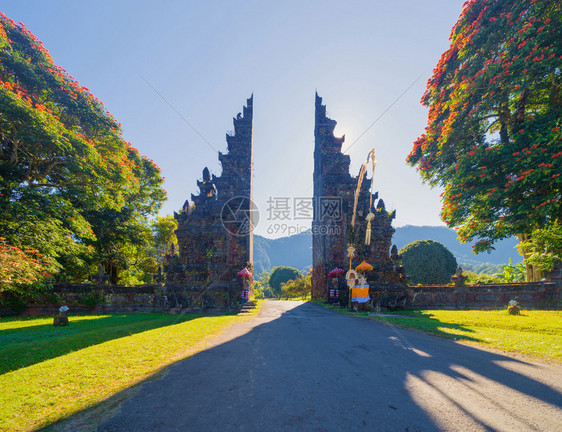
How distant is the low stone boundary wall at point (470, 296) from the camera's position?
14.2 metres

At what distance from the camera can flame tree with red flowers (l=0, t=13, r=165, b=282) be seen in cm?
1109

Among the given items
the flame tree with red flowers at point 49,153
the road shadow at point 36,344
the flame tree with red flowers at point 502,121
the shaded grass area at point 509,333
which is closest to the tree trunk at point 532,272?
the flame tree with red flowers at point 502,121

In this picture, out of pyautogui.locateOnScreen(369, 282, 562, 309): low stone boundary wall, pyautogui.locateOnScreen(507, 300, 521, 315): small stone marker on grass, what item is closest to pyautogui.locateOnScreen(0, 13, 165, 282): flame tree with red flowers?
pyautogui.locateOnScreen(369, 282, 562, 309): low stone boundary wall

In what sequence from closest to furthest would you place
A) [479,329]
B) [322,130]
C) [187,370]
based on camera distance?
[187,370]
[479,329]
[322,130]

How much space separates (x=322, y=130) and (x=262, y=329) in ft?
88.0

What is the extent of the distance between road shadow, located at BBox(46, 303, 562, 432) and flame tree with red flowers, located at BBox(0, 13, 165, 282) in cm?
1251

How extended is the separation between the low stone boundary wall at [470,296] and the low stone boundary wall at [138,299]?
11.4 meters

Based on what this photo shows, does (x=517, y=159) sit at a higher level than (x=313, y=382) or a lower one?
higher

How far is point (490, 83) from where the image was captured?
32.7ft

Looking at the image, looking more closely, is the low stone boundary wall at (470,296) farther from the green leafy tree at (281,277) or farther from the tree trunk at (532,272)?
the green leafy tree at (281,277)

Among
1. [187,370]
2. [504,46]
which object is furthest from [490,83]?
[187,370]

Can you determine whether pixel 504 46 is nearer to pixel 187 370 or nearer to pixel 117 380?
pixel 187 370

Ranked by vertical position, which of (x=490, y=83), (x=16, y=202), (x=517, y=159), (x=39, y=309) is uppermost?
(x=490, y=83)

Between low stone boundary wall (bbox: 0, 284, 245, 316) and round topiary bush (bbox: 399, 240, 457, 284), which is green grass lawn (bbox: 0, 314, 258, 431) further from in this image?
round topiary bush (bbox: 399, 240, 457, 284)
